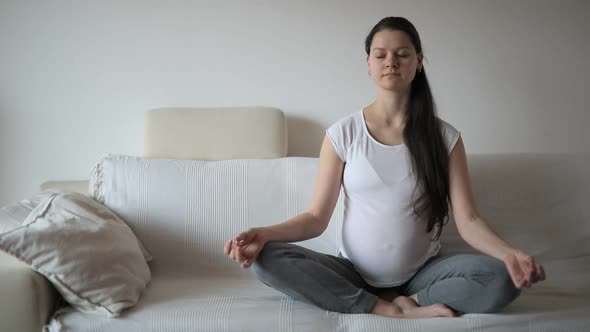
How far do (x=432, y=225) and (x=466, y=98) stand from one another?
821 millimetres

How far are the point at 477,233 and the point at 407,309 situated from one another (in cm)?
26

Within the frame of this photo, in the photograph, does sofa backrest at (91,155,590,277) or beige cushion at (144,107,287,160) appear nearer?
sofa backrest at (91,155,590,277)

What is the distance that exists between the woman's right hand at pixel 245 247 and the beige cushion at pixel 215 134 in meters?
0.65

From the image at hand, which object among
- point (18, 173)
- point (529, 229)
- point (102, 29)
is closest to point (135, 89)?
point (102, 29)

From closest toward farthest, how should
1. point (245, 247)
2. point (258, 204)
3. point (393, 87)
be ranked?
1. point (245, 247)
2. point (393, 87)
3. point (258, 204)

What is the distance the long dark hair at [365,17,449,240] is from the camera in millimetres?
1302

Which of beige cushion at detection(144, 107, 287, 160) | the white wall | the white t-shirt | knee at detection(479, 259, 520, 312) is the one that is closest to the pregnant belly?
the white t-shirt

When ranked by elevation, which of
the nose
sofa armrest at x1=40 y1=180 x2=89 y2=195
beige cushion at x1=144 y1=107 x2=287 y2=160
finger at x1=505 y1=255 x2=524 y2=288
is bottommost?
sofa armrest at x1=40 y1=180 x2=89 y2=195

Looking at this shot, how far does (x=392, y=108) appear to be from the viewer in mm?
1416

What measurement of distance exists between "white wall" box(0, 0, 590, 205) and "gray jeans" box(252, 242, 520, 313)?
84 cm

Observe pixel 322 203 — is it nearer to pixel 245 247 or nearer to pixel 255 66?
pixel 245 247

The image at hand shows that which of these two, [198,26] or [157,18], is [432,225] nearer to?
[198,26]

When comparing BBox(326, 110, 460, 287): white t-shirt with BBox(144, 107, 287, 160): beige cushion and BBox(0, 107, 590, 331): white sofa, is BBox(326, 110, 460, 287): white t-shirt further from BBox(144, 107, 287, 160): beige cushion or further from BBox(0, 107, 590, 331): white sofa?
BBox(144, 107, 287, 160): beige cushion

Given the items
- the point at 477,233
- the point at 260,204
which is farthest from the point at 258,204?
the point at 477,233
